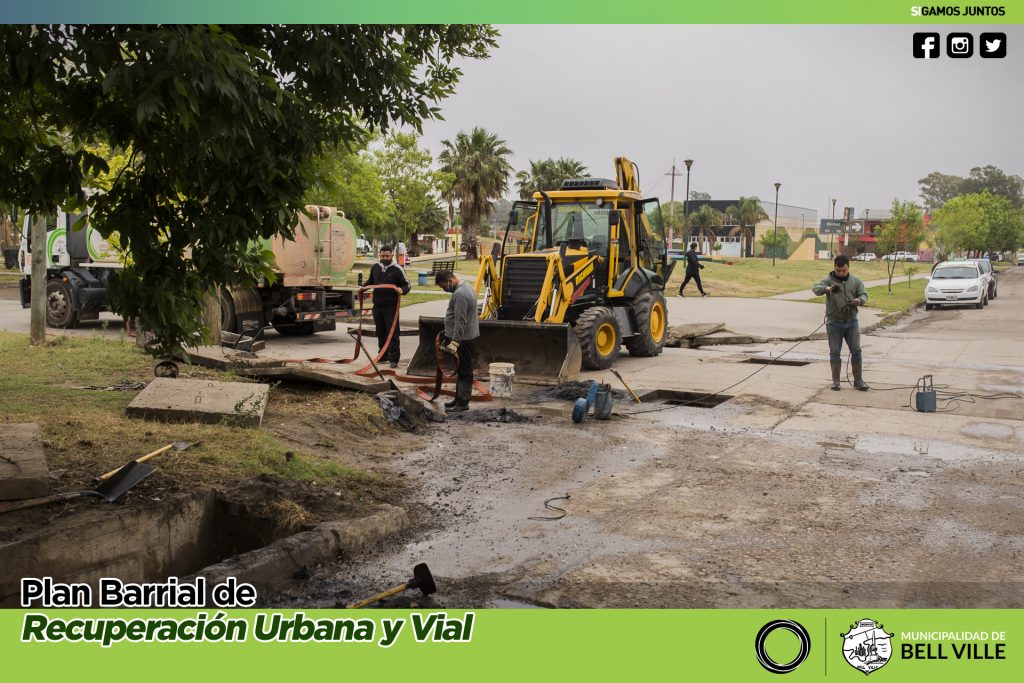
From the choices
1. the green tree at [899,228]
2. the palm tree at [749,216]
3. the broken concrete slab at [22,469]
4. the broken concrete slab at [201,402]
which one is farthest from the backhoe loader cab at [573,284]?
the palm tree at [749,216]

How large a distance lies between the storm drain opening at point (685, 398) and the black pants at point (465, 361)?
2.46 meters

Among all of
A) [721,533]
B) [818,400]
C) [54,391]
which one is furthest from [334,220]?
[721,533]

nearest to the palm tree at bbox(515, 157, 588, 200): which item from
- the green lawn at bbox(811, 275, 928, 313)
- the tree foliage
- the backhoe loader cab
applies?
the green lawn at bbox(811, 275, 928, 313)

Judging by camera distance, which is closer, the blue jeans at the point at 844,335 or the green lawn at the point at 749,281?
the blue jeans at the point at 844,335

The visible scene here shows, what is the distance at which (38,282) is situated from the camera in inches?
552

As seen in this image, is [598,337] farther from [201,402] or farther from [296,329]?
[296,329]

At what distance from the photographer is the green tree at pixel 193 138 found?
16.2 feet

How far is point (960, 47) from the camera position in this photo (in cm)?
583

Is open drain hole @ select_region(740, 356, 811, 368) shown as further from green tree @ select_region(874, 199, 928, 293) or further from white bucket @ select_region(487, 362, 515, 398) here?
green tree @ select_region(874, 199, 928, 293)

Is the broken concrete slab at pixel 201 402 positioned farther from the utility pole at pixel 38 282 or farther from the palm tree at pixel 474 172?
the palm tree at pixel 474 172

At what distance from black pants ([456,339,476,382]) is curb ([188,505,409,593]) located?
176 inches

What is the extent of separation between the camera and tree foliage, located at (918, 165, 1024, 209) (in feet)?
369

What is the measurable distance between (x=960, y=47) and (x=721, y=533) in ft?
11.4

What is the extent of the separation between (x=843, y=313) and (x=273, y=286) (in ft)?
32.8
